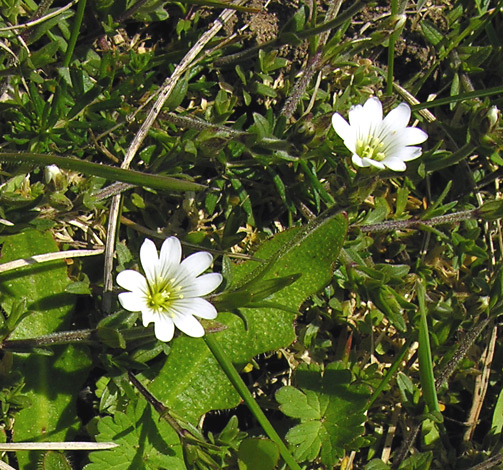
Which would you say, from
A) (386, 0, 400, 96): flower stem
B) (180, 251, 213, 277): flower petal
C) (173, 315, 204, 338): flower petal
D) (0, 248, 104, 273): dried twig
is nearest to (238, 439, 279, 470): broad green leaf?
(173, 315, 204, 338): flower petal

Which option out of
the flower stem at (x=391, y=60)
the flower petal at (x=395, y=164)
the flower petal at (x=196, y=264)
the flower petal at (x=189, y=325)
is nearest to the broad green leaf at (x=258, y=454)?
the flower petal at (x=189, y=325)

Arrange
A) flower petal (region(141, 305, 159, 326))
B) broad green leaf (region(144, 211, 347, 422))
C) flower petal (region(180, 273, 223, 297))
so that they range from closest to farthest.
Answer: flower petal (region(141, 305, 159, 326)) → flower petal (region(180, 273, 223, 297)) → broad green leaf (region(144, 211, 347, 422))

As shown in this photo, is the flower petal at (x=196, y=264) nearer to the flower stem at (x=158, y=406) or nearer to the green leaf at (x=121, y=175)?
the green leaf at (x=121, y=175)

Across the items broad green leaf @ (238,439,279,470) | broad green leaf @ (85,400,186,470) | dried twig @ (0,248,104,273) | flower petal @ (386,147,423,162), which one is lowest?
broad green leaf @ (238,439,279,470)

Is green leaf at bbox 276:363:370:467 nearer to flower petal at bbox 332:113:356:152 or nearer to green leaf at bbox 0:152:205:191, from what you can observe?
flower petal at bbox 332:113:356:152

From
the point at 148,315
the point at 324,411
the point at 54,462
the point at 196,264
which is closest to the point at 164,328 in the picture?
the point at 148,315

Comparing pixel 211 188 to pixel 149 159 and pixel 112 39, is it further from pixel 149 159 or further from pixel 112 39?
pixel 112 39
